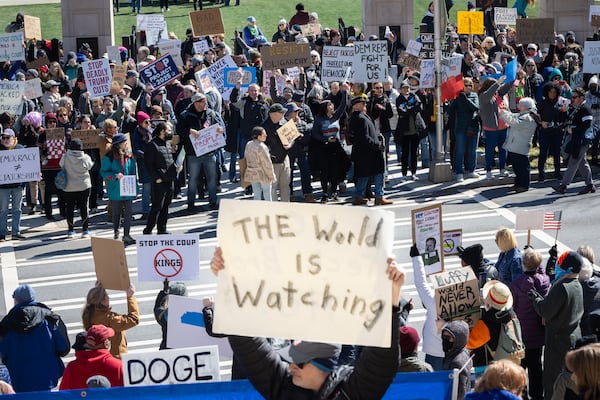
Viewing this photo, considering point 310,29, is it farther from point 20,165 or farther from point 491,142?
point 20,165

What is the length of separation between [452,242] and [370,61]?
34.1ft

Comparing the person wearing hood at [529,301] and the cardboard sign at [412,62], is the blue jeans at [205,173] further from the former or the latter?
the person wearing hood at [529,301]

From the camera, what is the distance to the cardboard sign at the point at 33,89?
2291cm

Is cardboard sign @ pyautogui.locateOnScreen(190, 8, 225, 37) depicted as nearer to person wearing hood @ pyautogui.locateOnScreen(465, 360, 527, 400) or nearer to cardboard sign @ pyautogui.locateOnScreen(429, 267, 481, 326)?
cardboard sign @ pyautogui.locateOnScreen(429, 267, 481, 326)

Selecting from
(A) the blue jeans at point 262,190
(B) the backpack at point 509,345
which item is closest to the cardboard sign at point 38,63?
(A) the blue jeans at point 262,190

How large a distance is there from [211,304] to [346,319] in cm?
374

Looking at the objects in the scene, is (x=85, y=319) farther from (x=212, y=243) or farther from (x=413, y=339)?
(x=212, y=243)

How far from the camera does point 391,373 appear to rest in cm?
578

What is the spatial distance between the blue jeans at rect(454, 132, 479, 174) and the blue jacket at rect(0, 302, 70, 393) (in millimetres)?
11867

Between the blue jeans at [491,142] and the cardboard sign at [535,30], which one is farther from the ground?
the cardboard sign at [535,30]

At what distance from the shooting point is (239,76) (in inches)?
882

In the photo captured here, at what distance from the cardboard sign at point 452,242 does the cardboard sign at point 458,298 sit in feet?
7.96

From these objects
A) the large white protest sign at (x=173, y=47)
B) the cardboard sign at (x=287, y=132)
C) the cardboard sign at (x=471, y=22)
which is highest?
the cardboard sign at (x=471, y=22)

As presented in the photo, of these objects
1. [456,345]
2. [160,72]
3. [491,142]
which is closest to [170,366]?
[456,345]
